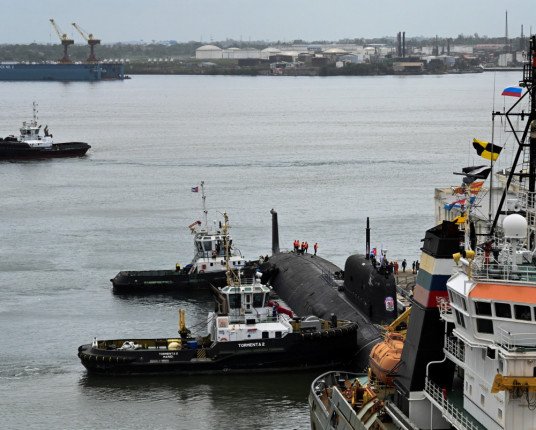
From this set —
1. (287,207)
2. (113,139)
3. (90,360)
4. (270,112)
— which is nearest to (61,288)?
(90,360)

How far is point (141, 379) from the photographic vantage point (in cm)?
3797

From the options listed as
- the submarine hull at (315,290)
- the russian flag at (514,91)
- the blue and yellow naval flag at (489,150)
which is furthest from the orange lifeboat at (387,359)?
the submarine hull at (315,290)

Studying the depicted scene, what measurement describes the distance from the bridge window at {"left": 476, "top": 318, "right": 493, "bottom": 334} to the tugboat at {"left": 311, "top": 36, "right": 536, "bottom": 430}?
0.02 meters

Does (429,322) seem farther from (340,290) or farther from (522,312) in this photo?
(340,290)

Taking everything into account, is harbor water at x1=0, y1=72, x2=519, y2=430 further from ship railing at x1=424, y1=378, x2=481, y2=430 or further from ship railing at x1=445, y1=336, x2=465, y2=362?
ship railing at x1=424, y1=378, x2=481, y2=430

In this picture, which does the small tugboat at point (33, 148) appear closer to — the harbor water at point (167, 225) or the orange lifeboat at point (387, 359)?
the harbor water at point (167, 225)

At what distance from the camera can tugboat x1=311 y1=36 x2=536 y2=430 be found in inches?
762

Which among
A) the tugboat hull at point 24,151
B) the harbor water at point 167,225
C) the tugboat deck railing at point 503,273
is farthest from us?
the tugboat hull at point 24,151

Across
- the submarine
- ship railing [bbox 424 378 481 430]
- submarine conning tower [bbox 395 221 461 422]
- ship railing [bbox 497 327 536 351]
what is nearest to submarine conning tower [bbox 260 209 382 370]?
the submarine

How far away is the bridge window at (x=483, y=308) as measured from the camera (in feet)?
64.4

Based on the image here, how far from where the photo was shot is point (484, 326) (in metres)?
19.8

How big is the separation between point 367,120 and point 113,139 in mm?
41414

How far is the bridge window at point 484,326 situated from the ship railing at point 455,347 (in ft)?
5.06

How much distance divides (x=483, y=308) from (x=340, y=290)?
23155 millimetres
